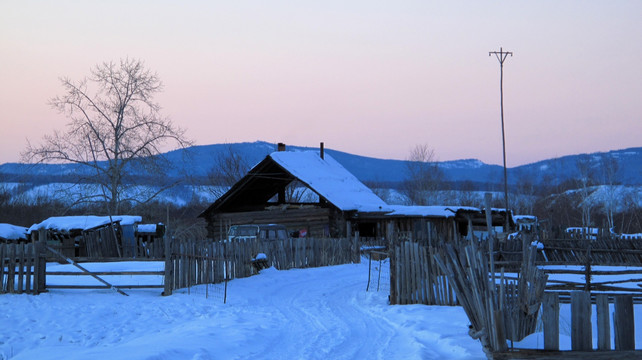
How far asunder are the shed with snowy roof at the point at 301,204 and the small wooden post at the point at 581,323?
2818cm

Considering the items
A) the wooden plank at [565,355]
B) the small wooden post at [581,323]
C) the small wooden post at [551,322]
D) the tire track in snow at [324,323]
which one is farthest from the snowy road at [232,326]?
the small wooden post at [581,323]

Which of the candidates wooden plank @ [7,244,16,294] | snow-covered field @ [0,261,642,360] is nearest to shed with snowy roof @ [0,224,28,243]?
snow-covered field @ [0,261,642,360]

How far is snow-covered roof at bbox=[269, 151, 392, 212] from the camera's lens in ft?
118

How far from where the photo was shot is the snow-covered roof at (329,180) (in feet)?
118

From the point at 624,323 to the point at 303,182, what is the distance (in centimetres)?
2959

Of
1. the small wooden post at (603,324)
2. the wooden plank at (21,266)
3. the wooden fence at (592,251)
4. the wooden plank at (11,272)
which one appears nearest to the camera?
the small wooden post at (603,324)

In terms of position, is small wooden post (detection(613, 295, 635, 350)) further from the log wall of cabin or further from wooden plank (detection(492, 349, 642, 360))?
the log wall of cabin

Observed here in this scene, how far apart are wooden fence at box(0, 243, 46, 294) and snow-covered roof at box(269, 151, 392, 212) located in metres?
20.2

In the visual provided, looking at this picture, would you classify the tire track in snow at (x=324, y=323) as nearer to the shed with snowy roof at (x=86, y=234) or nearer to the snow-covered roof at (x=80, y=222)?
the shed with snowy roof at (x=86, y=234)

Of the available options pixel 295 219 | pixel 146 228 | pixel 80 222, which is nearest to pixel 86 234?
pixel 80 222

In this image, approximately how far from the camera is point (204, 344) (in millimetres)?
9297

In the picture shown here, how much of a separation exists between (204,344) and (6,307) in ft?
23.3

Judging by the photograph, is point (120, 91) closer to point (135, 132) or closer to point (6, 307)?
point (135, 132)

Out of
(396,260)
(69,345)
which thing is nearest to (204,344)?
(69,345)
